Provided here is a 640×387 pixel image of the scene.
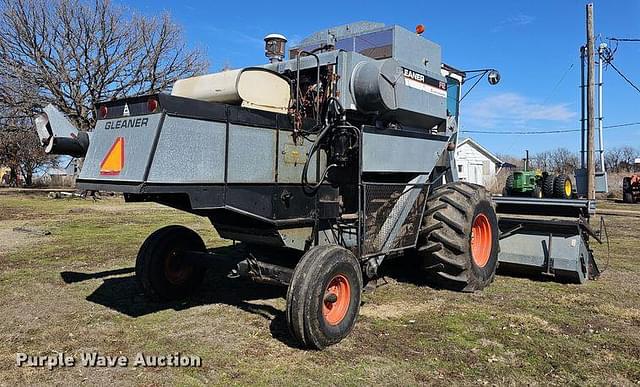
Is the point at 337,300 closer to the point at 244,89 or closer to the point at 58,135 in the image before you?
the point at 244,89

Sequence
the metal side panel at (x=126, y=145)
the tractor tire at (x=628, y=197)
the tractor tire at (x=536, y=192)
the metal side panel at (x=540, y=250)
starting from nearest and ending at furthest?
1. the metal side panel at (x=126, y=145)
2. the metal side panel at (x=540, y=250)
3. the tractor tire at (x=536, y=192)
4. the tractor tire at (x=628, y=197)

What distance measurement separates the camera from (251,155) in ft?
14.6

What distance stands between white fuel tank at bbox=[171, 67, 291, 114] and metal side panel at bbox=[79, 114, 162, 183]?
0.78 metres

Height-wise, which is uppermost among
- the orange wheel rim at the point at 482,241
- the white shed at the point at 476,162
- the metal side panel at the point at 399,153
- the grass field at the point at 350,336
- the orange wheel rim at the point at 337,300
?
the white shed at the point at 476,162

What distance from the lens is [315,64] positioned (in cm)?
530

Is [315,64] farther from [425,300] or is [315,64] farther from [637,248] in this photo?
[637,248]

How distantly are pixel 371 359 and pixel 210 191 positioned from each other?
1898 millimetres

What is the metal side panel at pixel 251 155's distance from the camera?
14.1 feet

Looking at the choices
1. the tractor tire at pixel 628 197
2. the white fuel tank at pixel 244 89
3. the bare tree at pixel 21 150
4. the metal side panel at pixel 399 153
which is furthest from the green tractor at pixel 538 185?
the bare tree at pixel 21 150

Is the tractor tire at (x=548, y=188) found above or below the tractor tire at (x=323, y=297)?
above

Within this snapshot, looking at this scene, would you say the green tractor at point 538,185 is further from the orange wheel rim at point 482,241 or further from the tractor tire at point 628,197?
the tractor tire at point 628,197

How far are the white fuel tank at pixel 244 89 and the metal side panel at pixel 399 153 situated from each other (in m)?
0.94

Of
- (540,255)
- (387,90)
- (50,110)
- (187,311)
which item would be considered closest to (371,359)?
(187,311)

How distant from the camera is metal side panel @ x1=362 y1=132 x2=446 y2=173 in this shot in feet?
17.3
